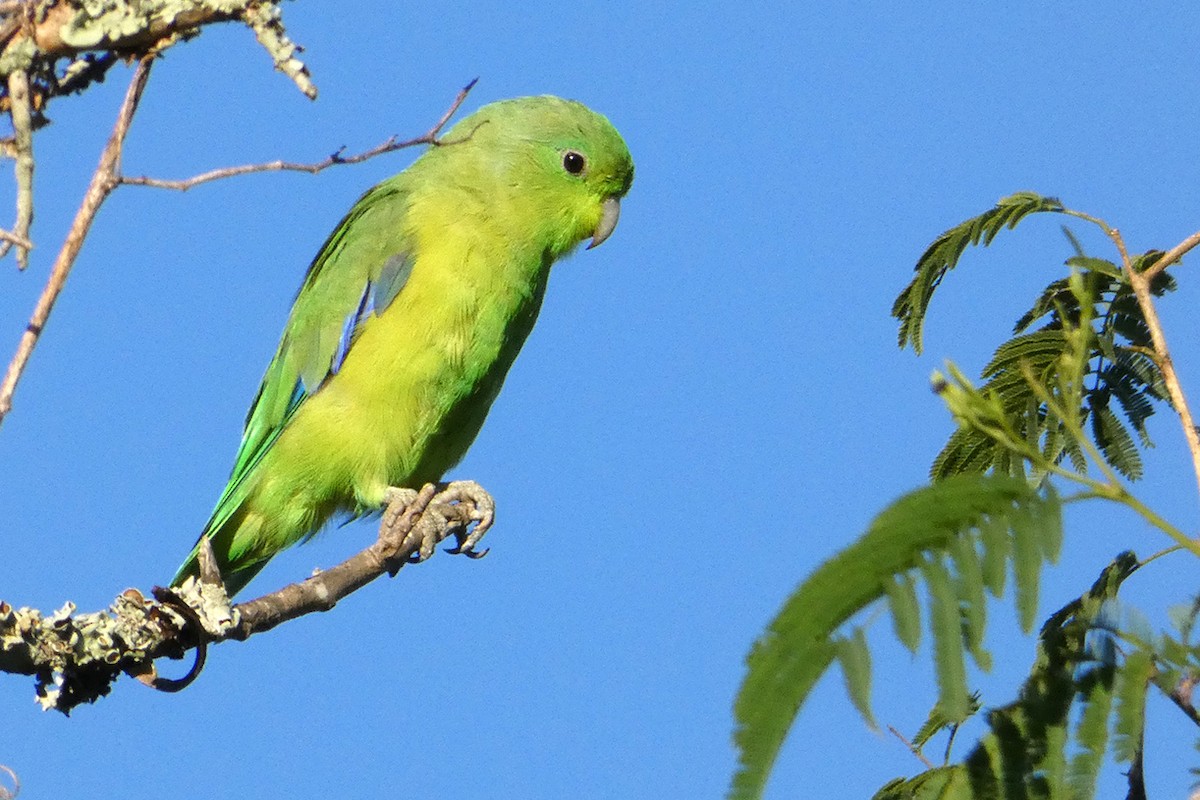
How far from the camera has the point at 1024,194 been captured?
3.10m

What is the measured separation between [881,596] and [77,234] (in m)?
1.24

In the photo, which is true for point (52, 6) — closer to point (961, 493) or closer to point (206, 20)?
point (206, 20)

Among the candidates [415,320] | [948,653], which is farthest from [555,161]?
[948,653]

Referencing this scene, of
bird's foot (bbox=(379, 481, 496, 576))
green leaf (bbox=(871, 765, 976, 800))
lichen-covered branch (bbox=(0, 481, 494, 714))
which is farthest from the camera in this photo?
bird's foot (bbox=(379, 481, 496, 576))

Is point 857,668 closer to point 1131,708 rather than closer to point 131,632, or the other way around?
point 1131,708

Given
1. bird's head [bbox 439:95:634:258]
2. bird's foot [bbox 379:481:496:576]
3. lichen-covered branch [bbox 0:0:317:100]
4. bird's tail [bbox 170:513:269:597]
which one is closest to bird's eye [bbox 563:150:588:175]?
bird's head [bbox 439:95:634:258]

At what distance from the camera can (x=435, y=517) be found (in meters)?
4.51

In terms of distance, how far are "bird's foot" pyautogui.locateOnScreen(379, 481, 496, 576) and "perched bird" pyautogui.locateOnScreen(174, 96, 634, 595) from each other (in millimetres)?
241

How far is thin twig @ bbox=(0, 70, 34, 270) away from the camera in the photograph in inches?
74.8

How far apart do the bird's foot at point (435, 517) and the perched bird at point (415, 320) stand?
24cm

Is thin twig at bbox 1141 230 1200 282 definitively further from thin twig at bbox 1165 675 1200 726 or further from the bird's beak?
the bird's beak

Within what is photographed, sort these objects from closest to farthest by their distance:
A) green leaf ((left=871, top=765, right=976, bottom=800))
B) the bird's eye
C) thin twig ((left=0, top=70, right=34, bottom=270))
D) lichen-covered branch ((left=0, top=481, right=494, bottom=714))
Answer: thin twig ((left=0, top=70, right=34, bottom=270)) < green leaf ((left=871, top=765, right=976, bottom=800)) < lichen-covered branch ((left=0, top=481, right=494, bottom=714)) < the bird's eye

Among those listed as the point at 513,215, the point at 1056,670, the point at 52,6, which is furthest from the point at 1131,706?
the point at 513,215

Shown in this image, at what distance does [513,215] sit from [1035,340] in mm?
2805
